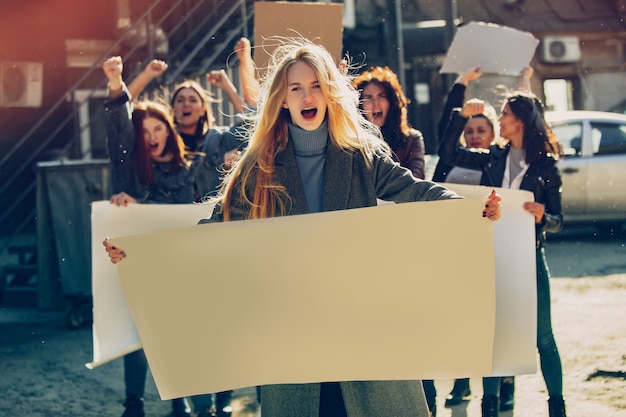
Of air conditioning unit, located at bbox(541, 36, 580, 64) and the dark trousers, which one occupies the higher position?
air conditioning unit, located at bbox(541, 36, 580, 64)

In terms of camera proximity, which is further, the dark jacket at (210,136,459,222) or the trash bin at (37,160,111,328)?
the trash bin at (37,160,111,328)

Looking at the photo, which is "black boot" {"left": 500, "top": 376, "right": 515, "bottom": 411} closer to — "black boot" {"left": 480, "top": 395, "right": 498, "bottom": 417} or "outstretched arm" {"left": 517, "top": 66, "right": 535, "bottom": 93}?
"black boot" {"left": 480, "top": 395, "right": 498, "bottom": 417}

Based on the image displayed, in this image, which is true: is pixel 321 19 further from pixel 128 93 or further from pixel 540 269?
pixel 540 269

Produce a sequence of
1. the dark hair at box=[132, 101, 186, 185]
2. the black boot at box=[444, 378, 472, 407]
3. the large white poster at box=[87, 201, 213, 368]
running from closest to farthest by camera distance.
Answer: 1. the large white poster at box=[87, 201, 213, 368]
2. the dark hair at box=[132, 101, 186, 185]
3. the black boot at box=[444, 378, 472, 407]

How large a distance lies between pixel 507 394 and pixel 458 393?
348 mm

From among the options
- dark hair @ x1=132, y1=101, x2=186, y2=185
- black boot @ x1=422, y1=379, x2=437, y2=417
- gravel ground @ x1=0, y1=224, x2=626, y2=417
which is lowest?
gravel ground @ x1=0, y1=224, x2=626, y2=417

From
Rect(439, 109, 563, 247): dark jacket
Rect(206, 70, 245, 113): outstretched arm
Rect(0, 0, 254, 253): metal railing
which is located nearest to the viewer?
Rect(439, 109, 563, 247): dark jacket

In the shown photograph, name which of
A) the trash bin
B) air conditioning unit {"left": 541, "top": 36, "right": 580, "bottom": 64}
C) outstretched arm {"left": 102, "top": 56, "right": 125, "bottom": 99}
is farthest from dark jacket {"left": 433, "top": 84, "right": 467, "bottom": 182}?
air conditioning unit {"left": 541, "top": 36, "right": 580, "bottom": 64}

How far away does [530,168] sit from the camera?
16.4ft

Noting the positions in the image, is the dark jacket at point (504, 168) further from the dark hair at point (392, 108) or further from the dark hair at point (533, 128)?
the dark hair at point (392, 108)

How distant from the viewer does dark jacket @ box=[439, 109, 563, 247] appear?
4.89 metres

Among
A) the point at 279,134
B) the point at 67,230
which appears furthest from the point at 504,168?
the point at 67,230

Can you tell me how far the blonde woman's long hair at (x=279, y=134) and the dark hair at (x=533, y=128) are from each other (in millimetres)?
1688

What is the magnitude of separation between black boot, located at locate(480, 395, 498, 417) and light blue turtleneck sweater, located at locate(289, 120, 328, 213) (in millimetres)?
1947
